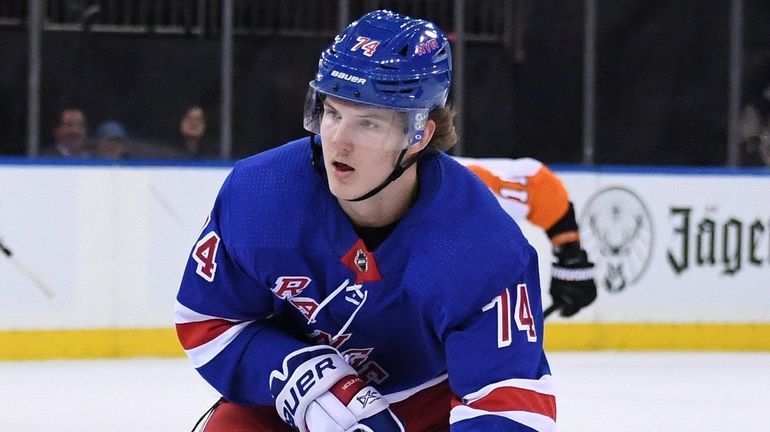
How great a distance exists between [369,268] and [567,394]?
9.85 feet

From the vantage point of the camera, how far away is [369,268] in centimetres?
224

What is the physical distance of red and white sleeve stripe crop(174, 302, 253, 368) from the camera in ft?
7.79

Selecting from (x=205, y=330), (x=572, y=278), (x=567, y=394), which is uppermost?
(x=205, y=330)

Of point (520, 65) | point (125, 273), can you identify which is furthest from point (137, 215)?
point (520, 65)

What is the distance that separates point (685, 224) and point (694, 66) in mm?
2238

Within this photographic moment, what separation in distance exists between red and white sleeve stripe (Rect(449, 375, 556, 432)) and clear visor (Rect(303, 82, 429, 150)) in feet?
1.31

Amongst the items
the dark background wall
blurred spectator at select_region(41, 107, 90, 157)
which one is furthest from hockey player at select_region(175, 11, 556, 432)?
the dark background wall

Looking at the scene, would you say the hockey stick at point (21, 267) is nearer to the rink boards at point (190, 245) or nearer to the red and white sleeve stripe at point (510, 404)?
the rink boards at point (190, 245)

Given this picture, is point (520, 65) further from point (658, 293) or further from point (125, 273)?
point (125, 273)

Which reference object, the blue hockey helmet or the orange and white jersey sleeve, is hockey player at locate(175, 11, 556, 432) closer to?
the blue hockey helmet

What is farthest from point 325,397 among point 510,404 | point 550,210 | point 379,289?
point 550,210

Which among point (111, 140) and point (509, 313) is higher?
point (509, 313)

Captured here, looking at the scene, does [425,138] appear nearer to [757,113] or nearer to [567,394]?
[567,394]

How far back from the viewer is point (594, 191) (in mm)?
6684
